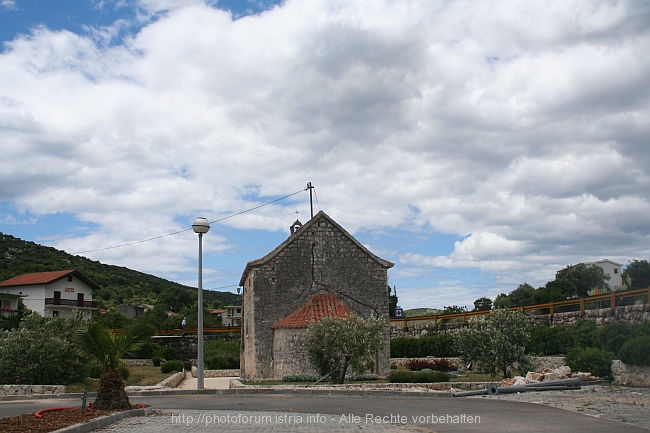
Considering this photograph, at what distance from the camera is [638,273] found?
52.9 m

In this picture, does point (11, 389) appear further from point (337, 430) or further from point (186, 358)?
point (186, 358)

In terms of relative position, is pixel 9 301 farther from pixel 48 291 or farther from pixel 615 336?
pixel 615 336

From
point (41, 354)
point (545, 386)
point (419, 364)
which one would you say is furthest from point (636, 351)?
point (41, 354)

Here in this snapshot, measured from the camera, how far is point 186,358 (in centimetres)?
4434

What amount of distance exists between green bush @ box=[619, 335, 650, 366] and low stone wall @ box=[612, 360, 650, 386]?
Result: 0.56ft

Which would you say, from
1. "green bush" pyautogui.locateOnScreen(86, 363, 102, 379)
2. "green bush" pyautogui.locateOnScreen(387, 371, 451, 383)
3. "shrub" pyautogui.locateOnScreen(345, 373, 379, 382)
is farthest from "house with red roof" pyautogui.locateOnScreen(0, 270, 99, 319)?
"green bush" pyautogui.locateOnScreen(387, 371, 451, 383)

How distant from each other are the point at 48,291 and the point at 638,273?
200ft

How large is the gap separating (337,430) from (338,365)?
12710 millimetres

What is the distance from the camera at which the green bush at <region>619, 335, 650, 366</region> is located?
56.1 ft

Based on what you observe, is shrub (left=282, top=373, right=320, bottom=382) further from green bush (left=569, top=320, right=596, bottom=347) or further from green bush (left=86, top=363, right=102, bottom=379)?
green bush (left=569, top=320, right=596, bottom=347)

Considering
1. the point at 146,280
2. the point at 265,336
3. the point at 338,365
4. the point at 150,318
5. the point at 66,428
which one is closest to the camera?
the point at 66,428

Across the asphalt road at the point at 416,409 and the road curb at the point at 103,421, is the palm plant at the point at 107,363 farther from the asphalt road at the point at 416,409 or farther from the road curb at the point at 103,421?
the asphalt road at the point at 416,409

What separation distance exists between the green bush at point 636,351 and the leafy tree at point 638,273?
36657mm

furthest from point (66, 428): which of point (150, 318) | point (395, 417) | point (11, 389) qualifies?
point (150, 318)
